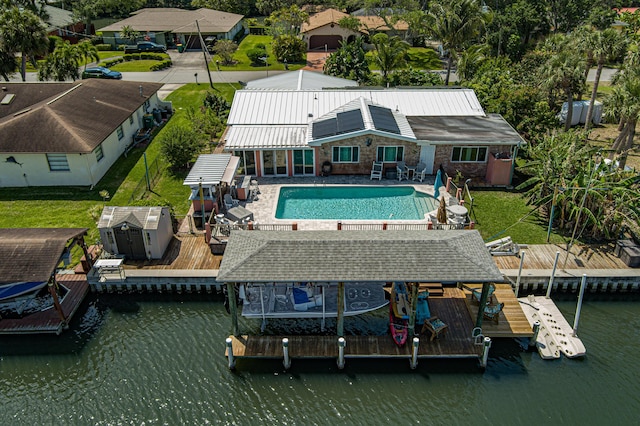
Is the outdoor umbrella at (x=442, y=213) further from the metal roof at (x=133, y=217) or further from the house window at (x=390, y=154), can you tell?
the metal roof at (x=133, y=217)

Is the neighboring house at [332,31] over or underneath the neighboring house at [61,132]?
over

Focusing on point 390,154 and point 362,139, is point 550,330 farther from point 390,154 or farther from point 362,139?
point 362,139

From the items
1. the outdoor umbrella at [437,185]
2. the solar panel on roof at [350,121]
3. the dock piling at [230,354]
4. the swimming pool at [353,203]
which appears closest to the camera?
the dock piling at [230,354]

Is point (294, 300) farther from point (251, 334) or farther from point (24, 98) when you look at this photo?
point (24, 98)

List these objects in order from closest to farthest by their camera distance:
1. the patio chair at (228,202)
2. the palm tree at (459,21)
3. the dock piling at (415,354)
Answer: the dock piling at (415,354)
the patio chair at (228,202)
the palm tree at (459,21)

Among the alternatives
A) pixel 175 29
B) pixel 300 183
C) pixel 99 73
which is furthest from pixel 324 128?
pixel 175 29

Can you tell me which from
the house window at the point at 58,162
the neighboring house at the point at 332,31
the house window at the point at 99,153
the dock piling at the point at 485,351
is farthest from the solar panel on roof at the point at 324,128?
the neighboring house at the point at 332,31
